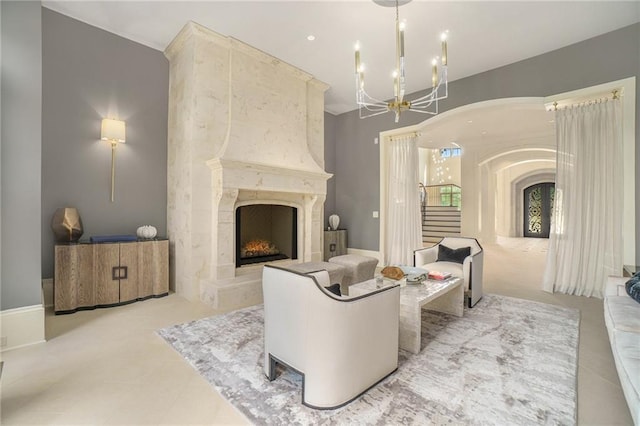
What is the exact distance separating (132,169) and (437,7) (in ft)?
14.6

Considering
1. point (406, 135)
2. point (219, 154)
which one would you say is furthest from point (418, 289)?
point (406, 135)

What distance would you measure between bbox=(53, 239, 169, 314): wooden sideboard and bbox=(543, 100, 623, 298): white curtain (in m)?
5.67

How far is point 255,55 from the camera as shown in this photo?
4469 millimetres

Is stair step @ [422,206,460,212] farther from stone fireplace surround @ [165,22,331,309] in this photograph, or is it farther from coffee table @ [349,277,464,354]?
coffee table @ [349,277,464,354]

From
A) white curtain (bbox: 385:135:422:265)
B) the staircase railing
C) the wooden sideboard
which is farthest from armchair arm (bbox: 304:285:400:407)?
the staircase railing

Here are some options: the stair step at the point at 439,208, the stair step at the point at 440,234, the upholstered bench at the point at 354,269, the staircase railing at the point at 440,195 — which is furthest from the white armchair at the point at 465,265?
the staircase railing at the point at 440,195

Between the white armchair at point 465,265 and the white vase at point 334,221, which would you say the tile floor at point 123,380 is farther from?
the white vase at point 334,221

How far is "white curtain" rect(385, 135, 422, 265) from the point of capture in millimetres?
5914

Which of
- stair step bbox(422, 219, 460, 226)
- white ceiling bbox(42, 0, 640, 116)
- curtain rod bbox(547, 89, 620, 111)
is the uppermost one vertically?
white ceiling bbox(42, 0, 640, 116)

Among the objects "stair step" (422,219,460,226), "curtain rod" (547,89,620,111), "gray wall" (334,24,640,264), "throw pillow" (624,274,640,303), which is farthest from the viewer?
"stair step" (422,219,460,226)

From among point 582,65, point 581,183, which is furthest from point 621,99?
point 581,183

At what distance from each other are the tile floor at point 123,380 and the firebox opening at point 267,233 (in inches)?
71.4

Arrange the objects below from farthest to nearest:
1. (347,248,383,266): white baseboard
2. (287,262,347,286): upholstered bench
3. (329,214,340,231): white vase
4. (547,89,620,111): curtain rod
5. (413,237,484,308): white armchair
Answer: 1. (329,214,340,231): white vase
2. (347,248,383,266): white baseboard
3. (287,262,347,286): upholstered bench
4. (547,89,620,111): curtain rod
5. (413,237,484,308): white armchair

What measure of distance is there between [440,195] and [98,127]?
12123 millimetres
